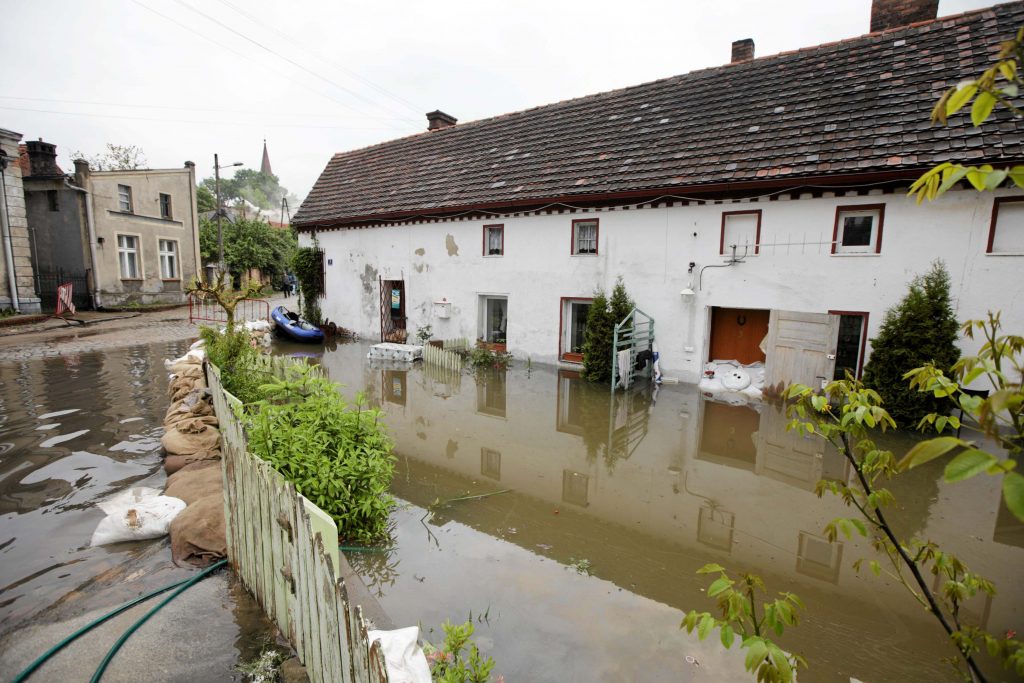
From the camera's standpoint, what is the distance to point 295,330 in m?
17.6

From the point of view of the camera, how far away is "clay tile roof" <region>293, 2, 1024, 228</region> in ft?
33.1

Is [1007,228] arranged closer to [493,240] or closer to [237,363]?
[493,240]

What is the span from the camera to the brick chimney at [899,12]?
40.4ft

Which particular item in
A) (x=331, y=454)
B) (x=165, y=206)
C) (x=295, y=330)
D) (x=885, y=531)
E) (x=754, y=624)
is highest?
(x=165, y=206)

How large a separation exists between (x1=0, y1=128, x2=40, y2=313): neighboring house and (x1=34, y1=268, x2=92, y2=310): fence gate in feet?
5.25

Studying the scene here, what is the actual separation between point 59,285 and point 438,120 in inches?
681

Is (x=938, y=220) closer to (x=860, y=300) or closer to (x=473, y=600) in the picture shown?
(x=860, y=300)

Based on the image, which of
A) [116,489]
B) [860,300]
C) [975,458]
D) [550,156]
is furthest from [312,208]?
[975,458]

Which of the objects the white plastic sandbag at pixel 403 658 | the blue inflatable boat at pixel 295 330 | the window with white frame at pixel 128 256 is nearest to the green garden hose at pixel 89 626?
the white plastic sandbag at pixel 403 658

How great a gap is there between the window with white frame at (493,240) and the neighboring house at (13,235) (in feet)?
58.3

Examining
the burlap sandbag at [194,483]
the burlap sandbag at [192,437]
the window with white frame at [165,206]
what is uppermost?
the window with white frame at [165,206]

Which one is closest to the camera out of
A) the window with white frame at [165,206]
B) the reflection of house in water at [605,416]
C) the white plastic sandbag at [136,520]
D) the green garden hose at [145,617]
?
the green garden hose at [145,617]

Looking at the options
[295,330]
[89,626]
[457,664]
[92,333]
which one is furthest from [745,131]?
[92,333]

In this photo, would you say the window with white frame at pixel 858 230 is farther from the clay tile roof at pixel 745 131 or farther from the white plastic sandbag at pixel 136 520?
the white plastic sandbag at pixel 136 520
